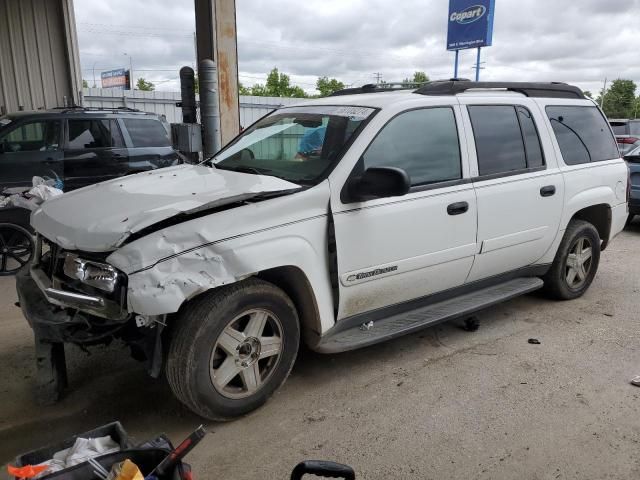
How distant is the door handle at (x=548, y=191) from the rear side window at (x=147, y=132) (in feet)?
20.7

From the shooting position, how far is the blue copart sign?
57.5 ft

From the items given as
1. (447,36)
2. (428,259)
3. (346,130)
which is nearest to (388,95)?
(346,130)

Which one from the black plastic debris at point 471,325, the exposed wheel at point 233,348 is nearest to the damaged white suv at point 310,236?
the exposed wheel at point 233,348

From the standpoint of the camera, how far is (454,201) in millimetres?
3705

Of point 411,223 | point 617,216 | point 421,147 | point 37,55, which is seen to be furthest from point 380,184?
point 37,55

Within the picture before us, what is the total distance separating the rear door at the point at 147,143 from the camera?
8.29 m

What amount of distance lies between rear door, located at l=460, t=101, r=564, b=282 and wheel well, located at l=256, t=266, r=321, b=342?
4.80ft

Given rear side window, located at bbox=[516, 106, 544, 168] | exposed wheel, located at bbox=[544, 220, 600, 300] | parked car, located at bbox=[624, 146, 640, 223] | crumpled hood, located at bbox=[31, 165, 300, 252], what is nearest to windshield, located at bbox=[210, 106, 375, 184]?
crumpled hood, located at bbox=[31, 165, 300, 252]

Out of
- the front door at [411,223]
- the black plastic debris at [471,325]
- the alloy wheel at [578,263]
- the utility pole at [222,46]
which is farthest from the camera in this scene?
the utility pole at [222,46]

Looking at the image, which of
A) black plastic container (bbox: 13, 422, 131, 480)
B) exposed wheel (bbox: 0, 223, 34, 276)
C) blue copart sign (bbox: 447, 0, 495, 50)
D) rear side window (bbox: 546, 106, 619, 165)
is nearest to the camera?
black plastic container (bbox: 13, 422, 131, 480)

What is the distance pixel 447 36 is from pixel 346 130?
57.5 feet

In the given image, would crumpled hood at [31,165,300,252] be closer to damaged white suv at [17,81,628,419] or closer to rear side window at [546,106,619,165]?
damaged white suv at [17,81,628,419]

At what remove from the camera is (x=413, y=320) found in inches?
145

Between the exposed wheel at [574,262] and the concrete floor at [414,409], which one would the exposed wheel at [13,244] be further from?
the exposed wheel at [574,262]
